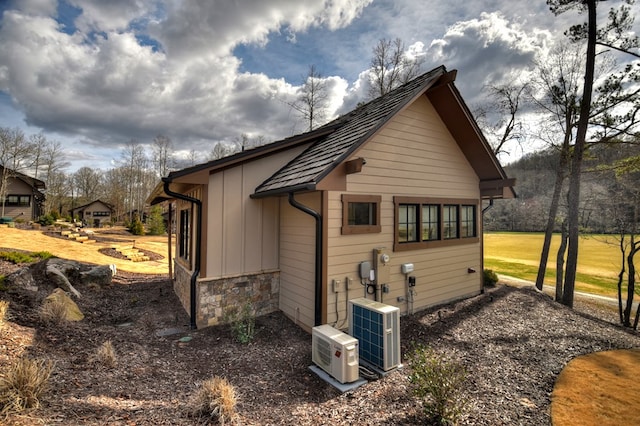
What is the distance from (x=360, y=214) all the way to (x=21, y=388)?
5321mm

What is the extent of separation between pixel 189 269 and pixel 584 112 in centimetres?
1236

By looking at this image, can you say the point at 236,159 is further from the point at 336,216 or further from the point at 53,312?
the point at 53,312

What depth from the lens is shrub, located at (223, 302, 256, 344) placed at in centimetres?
530

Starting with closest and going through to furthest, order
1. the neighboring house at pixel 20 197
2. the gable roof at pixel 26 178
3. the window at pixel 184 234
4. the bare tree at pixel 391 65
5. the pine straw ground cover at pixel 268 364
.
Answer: the pine straw ground cover at pixel 268 364
the window at pixel 184 234
the bare tree at pixel 391 65
the gable roof at pixel 26 178
the neighboring house at pixel 20 197

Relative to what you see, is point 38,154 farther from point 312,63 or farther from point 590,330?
point 590,330

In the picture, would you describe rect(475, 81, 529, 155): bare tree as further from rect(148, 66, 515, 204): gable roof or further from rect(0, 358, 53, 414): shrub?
rect(0, 358, 53, 414): shrub

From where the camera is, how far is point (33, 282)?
6777 millimetres

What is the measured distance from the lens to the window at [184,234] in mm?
7647

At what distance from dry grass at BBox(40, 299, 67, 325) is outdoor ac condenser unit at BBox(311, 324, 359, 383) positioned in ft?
16.2

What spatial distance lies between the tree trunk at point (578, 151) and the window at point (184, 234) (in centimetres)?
1156

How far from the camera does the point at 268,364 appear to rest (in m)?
4.53

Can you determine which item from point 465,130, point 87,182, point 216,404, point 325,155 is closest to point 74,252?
point 325,155

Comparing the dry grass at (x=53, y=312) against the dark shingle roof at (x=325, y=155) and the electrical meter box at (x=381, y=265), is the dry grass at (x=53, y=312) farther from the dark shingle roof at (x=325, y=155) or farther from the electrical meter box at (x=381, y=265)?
the electrical meter box at (x=381, y=265)

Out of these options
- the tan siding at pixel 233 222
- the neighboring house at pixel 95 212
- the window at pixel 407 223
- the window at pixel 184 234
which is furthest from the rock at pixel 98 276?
the neighboring house at pixel 95 212
